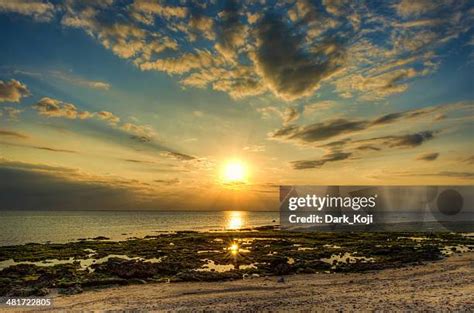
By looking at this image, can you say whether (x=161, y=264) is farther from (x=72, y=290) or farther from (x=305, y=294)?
(x=305, y=294)

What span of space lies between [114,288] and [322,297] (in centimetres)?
1850

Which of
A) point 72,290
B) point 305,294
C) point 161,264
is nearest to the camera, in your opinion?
point 305,294

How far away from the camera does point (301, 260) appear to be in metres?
45.0

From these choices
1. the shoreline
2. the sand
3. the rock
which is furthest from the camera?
the shoreline

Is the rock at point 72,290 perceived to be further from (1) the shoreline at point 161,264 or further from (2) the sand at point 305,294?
(2) the sand at point 305,294

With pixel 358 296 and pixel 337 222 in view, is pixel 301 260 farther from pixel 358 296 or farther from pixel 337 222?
pixel 337 222

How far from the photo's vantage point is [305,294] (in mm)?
27844

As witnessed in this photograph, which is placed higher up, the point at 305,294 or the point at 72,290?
the point at 305,294

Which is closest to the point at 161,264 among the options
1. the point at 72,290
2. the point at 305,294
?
the point at 72,290

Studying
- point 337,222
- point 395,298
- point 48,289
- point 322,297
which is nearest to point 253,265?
point 322,297

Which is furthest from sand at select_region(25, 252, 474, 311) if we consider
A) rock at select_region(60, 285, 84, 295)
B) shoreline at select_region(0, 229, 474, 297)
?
shoreline at select_region(0, 229, 474, 297)

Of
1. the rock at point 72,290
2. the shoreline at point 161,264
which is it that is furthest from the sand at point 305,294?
the shoreline at point 161,264

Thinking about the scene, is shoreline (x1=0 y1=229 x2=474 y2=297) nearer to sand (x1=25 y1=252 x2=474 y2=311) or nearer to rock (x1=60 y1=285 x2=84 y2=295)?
rock (x1=60 y1=285 x2=84 y2=295)

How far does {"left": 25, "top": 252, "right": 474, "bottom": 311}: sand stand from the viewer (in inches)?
952
